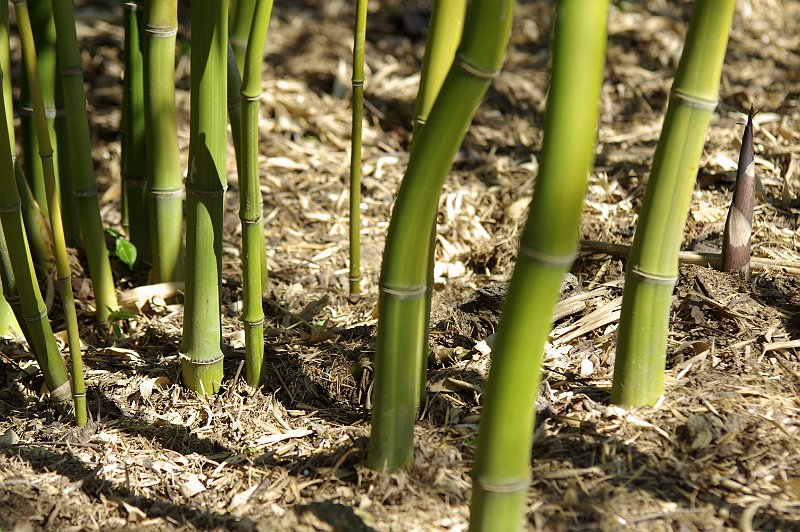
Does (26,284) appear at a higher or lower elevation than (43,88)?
lower

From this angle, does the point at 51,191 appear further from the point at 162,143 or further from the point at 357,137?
the point at 357,137

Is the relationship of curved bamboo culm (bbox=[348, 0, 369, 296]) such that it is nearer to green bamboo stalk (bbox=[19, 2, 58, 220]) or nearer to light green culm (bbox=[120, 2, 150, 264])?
light green culm (bbox=[120, 2, 150, 264])

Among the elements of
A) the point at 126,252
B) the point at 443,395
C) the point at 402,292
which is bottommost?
the point at 443,395

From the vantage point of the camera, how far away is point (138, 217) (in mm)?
2143

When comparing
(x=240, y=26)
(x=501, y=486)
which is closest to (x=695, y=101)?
(x=501, y=486)

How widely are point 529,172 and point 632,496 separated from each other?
60.3 inches

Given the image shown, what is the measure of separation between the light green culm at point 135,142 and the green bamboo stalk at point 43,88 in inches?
6.2

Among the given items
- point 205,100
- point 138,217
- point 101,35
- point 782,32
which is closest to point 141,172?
point 138,217

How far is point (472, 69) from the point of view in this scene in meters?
1.05

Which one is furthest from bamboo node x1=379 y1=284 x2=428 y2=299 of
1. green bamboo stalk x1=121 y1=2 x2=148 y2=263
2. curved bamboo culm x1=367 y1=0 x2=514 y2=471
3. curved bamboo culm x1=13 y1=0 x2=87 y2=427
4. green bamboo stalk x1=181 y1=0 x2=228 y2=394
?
green bamboo stalk x1=121 y1=2 x2=148 y2=263

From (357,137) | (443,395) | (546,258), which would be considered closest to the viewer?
(546,258)

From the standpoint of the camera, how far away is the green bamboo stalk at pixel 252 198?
53.1 inches

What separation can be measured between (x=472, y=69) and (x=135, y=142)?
1.25m

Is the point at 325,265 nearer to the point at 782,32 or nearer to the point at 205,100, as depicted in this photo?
the point at 205,100
